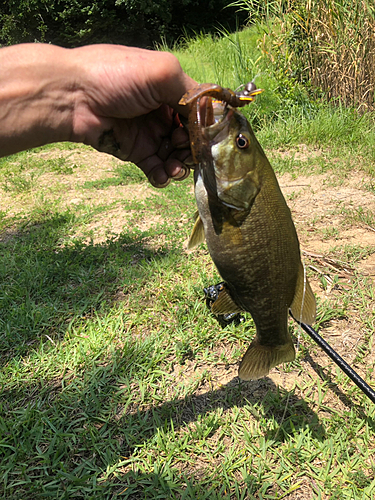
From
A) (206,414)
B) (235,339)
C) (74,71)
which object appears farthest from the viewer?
(235,339)

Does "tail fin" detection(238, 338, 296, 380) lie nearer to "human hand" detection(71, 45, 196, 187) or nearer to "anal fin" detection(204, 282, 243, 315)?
"anal fin" detection(204, 282, 243, 315)

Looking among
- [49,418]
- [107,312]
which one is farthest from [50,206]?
[49,418]

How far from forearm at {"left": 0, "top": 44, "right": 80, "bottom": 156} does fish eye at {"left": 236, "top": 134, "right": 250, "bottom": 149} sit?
1024mm

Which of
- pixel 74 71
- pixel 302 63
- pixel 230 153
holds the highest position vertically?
pixel 74 71

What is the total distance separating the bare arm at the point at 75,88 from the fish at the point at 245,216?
1.50ft

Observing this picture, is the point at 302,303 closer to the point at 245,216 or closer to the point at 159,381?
the point at 245,216

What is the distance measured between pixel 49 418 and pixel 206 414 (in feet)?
3.27

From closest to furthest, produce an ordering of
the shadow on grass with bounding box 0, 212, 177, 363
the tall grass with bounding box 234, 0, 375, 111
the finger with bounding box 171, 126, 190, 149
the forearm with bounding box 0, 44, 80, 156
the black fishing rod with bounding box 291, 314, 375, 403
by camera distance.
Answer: the forearm with bounding box 0, 44, 80, 156
the black fishing rod with bounding box 291, 314, 375, 403
the finger with bounding box 171, 126, 190, 149
the shadow on grass with bounding box 0, 212, 177, 363
the tall grass with bounding box 234, 0, 375, 111

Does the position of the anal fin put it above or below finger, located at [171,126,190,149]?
below

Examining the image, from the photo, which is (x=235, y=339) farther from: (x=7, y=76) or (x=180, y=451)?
(x=7, y=76)

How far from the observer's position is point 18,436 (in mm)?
2299

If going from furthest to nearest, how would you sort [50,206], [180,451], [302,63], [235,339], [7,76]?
[302,63]
[50,206]
[235,339]
[180,451]
[7,76]

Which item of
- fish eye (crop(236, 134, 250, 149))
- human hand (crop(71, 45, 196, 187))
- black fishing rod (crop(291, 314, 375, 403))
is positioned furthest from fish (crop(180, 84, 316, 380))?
human hand (crop(71, 45, 196, 187))

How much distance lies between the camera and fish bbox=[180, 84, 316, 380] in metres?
1.55
